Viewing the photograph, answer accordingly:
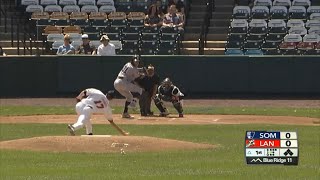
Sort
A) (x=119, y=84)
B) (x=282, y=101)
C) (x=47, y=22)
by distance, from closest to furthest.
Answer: (x=119, y=84), (x=282, y=101), (x=47, y=22)

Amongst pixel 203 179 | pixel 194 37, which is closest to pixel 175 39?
pixel 194 37

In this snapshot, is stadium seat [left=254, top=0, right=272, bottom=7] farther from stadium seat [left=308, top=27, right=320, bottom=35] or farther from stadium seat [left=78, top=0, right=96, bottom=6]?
stadium seat [left=78, top=0, right=96, bottom=6]

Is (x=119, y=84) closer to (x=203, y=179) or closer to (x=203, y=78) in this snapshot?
(x=203, y=78)

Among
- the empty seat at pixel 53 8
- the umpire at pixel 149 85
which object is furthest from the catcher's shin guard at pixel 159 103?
the empty seat at pixel 53 8

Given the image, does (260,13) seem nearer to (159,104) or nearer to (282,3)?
(282,3)

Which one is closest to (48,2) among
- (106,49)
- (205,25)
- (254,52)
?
(205,25)

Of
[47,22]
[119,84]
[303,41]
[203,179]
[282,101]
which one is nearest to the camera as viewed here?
[203,179]

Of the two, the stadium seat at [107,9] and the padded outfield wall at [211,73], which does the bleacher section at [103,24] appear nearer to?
the stadium seat at [107,9]
